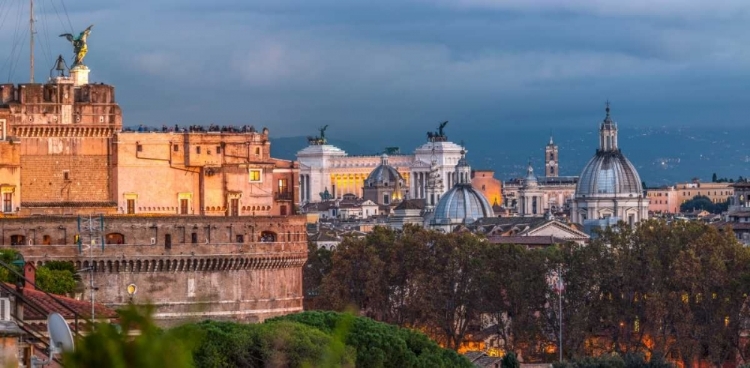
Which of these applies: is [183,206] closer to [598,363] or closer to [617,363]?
[598,363]

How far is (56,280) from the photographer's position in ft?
233

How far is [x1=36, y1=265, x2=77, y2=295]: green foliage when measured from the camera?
69250mm

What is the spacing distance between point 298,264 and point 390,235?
30.7 m

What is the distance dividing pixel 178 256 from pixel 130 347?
68.6 m

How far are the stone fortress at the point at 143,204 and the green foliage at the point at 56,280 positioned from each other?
219 cm

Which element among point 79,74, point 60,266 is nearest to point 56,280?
point 60,266

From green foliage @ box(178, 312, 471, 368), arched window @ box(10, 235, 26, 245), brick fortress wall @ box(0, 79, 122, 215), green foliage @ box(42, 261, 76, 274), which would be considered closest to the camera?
green foliage @ box(178, 312, 471, 368)

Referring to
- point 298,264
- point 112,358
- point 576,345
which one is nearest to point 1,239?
point 298,264

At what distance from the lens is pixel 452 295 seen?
356ft

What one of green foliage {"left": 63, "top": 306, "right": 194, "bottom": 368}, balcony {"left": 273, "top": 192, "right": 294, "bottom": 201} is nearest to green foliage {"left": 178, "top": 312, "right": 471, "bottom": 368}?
balcony {"left": 273, "top": 192, "right": 294, "bottom": 201}

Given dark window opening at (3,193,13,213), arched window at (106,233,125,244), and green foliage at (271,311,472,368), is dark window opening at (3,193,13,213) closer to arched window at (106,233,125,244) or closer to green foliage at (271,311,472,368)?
arched window at (106,233,125,244)

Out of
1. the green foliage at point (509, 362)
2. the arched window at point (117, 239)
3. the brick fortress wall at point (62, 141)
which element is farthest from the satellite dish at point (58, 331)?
the brick fortress wall at point (62, 141)

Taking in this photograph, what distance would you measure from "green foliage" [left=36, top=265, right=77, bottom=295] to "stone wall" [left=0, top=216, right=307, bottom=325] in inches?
93.3

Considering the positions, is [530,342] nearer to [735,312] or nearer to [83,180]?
[735,312]
